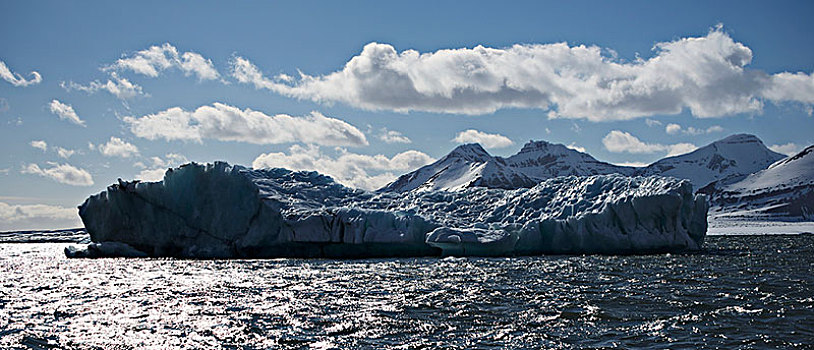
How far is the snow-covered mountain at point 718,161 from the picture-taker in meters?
160

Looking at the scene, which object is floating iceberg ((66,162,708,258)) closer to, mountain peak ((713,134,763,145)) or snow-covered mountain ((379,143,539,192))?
snow-covered mountain ((379,143,539,192))

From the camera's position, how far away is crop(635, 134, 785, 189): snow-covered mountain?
525 feet

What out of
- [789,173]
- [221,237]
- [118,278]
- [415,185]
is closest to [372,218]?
[221,237]

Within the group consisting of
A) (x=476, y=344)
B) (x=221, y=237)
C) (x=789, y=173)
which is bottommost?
(x=476, y=344)

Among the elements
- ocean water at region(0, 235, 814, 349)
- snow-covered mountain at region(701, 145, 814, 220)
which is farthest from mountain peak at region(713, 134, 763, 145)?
ocean water at region(0, 235, 814, 349)

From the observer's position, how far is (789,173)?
109875 millimetres

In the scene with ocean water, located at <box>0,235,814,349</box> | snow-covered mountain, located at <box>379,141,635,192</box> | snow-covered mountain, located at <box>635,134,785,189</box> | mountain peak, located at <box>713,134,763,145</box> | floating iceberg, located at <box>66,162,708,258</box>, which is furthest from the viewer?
mountain peak, located at <box>713,134,763,145</box>

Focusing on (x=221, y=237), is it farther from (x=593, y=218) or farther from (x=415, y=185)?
(x=415, y=185)

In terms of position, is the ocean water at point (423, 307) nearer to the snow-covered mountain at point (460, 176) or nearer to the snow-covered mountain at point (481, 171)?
the snow-covered mountain at point (481, 171)

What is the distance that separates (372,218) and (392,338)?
13314mm

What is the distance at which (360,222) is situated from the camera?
2177 cm

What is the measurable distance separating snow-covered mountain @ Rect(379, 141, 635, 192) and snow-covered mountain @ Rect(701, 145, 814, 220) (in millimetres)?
28852

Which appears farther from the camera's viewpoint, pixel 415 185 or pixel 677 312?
pixel 415 185

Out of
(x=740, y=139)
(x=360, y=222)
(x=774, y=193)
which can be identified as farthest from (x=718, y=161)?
(x=360, y=222)
